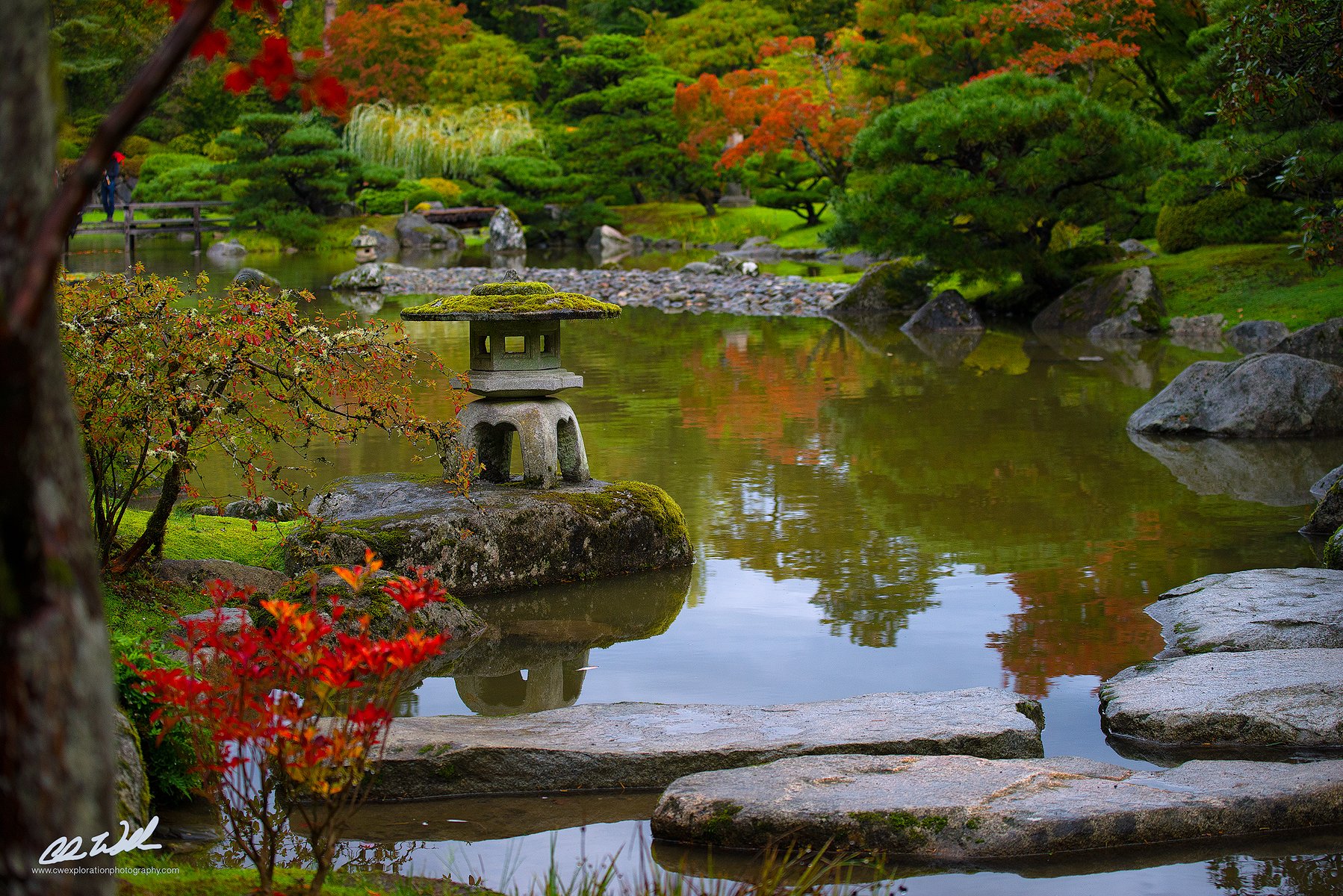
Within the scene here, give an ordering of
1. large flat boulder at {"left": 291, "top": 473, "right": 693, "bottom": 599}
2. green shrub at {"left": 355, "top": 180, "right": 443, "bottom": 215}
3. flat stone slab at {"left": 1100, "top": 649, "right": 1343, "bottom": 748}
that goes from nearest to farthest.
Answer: flat stone slab at {"left": 1100, "top": 649, "right": 1343, "bottom": 748}, large flat boulder at {"left": 291, "top": 473, "right": 693, "bottom": 599}, green shrub at {"left": 355, "top": 180, "right": 443, "bottom": 215}

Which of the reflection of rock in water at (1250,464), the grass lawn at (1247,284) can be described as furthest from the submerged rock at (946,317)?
the reflection of rock in water at (1250,464)

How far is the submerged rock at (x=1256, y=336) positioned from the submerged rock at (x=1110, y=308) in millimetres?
1504

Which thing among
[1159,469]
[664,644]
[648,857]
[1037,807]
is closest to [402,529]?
[664,644]

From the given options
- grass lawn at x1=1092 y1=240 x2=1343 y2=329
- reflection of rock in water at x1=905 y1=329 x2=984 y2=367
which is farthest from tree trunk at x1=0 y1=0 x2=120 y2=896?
grass lawn at x1=1092 y1=240 x2=1343 y2=329

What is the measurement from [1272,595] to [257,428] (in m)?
4.49

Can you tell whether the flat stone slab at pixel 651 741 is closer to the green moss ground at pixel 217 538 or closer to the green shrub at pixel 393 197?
the green moss ground at pixel 217 538

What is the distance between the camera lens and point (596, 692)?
16.6 ft

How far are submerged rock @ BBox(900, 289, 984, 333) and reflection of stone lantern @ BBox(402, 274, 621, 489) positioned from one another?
11636 mm

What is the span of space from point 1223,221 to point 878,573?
14.1m

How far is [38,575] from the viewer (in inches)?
53.6

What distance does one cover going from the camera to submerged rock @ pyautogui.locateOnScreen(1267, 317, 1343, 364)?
12.9 m

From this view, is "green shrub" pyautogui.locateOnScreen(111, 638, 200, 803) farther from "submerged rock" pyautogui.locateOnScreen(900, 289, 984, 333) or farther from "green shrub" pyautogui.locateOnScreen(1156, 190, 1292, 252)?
"green shrub" pyautogui.locateOnScreen(1156, 190, 1292, 252)

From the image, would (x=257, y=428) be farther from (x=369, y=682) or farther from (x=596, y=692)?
(x=596, y=692)

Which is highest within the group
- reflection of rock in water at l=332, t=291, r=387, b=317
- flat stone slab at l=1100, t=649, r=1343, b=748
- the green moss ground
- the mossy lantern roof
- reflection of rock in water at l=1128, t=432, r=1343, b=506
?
reflection of rock in water at l=332, t=291, r=387, b=317
